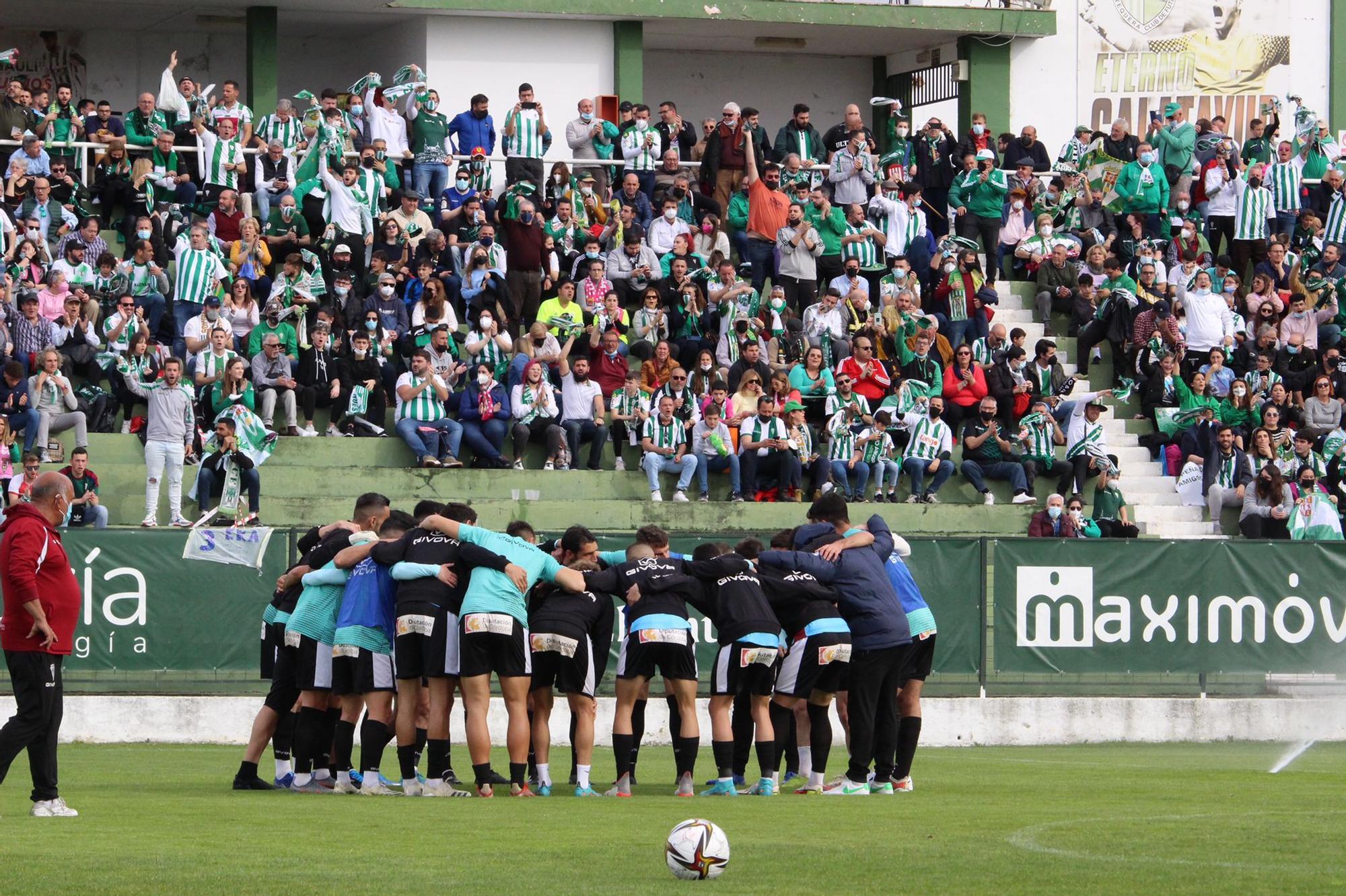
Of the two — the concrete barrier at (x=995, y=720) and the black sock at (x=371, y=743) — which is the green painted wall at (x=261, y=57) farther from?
the black sock at (x=371, y=743)

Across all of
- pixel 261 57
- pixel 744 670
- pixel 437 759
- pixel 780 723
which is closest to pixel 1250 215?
pixel 261 57

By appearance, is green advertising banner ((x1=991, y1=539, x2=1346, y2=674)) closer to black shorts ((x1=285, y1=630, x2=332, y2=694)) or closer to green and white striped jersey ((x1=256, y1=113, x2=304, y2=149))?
black shorts ((x1=285, y1=630, x2=332, y2=694))

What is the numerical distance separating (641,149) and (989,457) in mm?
7041

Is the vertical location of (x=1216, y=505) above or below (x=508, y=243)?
below

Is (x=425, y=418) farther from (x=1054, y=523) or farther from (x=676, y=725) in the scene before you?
(x=676, y=725)

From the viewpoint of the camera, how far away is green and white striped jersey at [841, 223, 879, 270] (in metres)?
27.9

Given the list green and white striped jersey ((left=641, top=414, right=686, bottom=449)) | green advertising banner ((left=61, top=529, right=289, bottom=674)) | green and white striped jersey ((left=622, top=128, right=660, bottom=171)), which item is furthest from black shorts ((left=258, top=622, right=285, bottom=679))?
green and white striped jersey ((left=622, top=128, right=660, bottom=171))

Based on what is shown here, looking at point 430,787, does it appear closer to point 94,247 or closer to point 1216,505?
point 94,247

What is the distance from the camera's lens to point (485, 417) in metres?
23.8

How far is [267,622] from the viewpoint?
14.6 metres

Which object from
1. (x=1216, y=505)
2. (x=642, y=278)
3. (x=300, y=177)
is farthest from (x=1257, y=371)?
(x=300, y=177)

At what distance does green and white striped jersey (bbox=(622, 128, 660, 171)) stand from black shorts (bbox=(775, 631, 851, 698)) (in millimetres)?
15392

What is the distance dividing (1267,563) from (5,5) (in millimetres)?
20876

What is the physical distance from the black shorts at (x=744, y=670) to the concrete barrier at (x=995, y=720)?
220 inches
